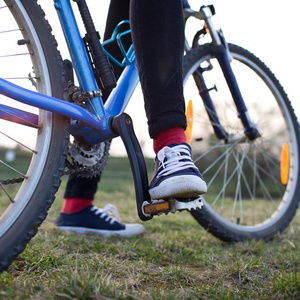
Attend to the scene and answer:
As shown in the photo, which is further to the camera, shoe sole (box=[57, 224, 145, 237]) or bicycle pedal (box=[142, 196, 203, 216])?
shoe sole (box=[57, 224, 145, 237])

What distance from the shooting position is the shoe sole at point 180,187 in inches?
34.5

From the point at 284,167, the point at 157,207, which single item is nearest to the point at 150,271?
the point at 157,207

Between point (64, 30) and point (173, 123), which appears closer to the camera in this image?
point (173, 123)

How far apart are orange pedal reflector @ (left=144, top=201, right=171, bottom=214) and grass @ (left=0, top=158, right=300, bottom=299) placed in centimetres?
17

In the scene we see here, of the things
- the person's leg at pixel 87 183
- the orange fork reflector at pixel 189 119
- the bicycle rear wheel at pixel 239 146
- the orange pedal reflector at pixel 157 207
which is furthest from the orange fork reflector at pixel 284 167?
the orange pedal reflector at pixel 157 207

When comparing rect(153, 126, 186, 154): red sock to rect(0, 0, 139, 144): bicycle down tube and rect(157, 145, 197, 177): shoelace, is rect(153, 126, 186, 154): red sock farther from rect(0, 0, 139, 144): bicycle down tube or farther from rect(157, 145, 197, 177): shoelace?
rect(0, 0, 139, 144): bicycle down tube

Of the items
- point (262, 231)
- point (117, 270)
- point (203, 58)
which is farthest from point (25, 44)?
point (262, 231)

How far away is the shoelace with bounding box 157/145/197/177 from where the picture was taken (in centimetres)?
93

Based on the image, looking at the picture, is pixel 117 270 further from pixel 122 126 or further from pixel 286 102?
pixel 286 102

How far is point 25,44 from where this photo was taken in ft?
3.10

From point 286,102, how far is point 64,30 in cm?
132

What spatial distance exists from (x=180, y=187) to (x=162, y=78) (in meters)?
0.31

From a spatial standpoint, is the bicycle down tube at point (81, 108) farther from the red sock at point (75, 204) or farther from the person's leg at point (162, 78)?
the red sock at point (75, 204)

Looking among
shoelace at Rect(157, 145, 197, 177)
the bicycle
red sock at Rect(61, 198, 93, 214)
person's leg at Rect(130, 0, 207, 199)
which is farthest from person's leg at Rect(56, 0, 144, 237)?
shoelace at Rect(157, 145, 197, 177)
